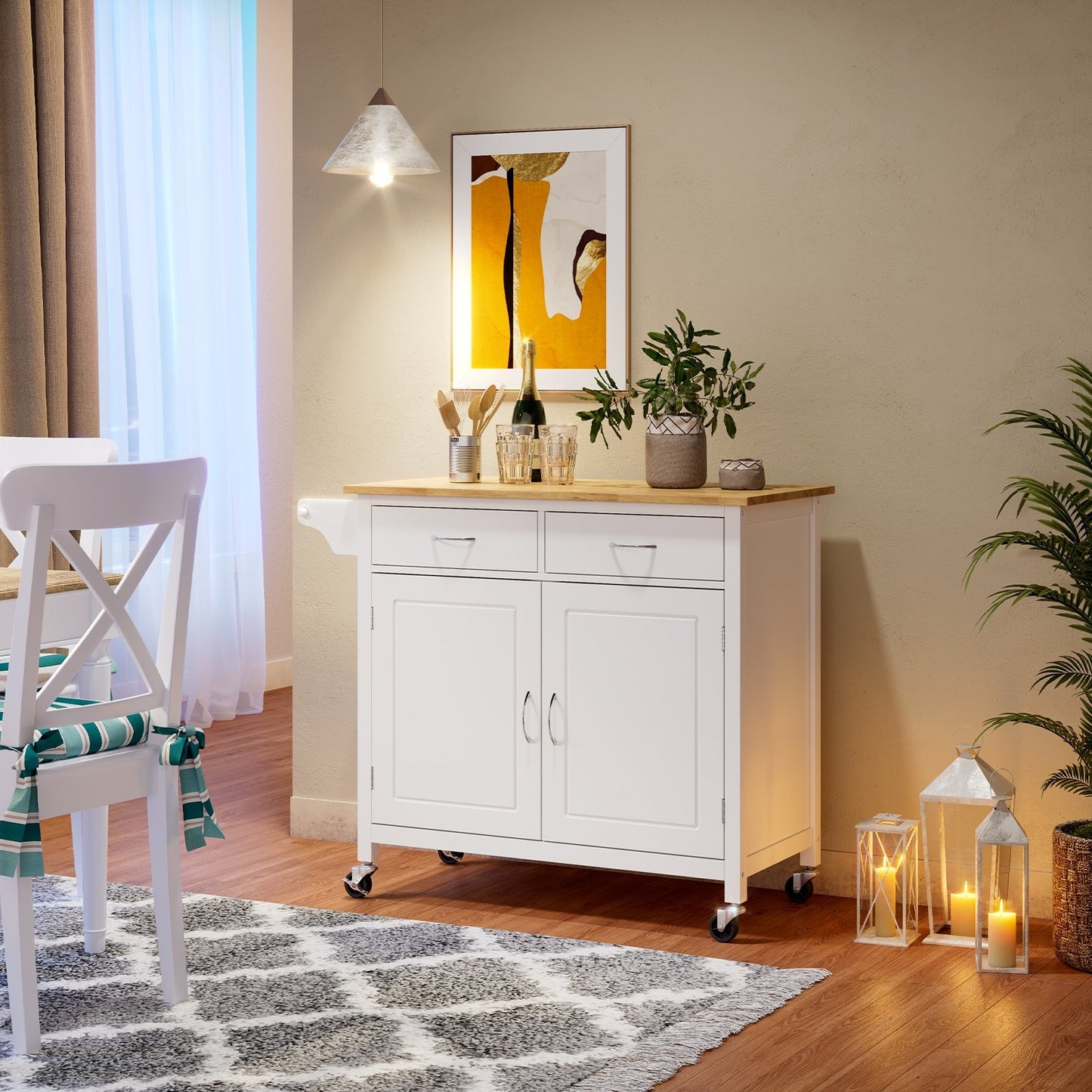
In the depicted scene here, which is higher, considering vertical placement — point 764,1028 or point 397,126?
point 397,126

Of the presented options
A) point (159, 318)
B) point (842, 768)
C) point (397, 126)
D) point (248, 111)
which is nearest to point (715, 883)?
point (842, 768)

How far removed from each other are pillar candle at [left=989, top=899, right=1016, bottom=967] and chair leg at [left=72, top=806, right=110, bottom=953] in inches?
68.3

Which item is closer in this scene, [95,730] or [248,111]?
[95,730]

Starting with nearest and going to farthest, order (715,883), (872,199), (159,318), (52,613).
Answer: (52,613), (872,199), (715,883), (159,318)

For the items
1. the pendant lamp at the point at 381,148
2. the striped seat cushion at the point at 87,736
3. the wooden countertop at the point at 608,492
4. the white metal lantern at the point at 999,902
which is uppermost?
the pendant lamp at the point at 381,148

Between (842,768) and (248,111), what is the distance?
142 inches

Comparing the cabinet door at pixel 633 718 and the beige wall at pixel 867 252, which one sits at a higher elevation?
the beige wall at pixel 867 252

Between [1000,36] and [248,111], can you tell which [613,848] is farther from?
[248,111]

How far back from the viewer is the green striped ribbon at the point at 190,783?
2.71 m

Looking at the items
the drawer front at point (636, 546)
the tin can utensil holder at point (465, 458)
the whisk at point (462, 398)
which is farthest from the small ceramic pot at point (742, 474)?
the whisk at point (462, 398)

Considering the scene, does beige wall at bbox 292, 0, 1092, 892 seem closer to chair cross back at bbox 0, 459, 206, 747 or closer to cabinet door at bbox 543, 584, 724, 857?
cabinet door at bbox 543, 584, 724, 857

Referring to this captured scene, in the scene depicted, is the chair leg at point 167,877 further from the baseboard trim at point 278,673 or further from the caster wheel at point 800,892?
the baseboard trim at point 278,673

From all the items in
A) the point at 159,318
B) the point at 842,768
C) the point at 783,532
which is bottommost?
the point at 842,768

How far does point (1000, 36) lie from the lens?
328cm
